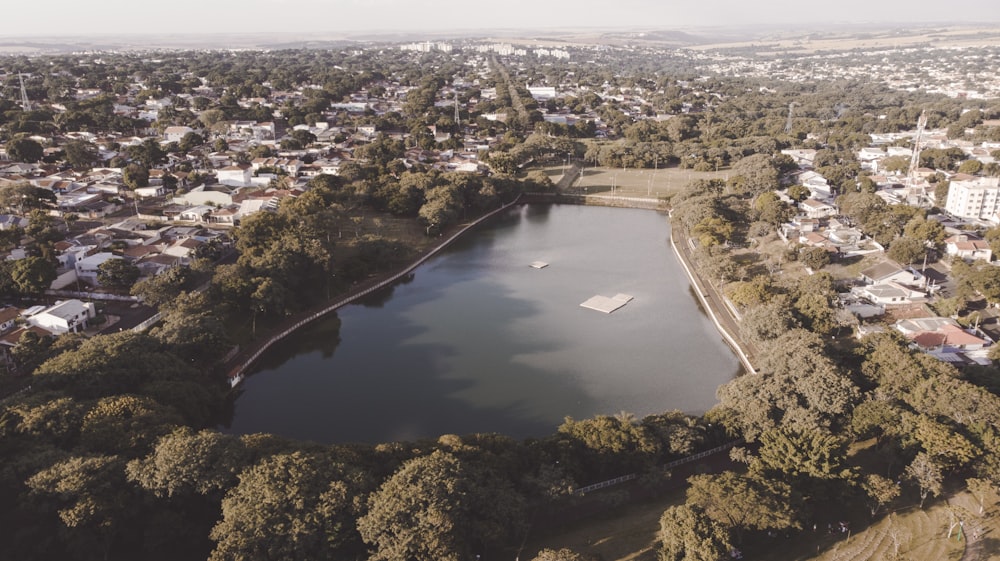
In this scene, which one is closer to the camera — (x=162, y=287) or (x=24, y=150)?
(x=162, y=287)

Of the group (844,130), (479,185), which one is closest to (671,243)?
(479,185)

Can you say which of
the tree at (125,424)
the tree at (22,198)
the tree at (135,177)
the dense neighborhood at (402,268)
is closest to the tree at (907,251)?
the dense neighborhood at (402,268)

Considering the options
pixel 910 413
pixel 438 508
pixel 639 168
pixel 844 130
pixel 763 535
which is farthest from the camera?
pixel 844 130

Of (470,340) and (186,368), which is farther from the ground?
(186,368)

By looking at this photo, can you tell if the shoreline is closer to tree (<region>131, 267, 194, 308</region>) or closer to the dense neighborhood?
the dense neighborhood

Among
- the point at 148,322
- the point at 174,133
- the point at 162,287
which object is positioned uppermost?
the point at 174,133

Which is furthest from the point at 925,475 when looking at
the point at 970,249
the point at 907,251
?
the point at 970,249

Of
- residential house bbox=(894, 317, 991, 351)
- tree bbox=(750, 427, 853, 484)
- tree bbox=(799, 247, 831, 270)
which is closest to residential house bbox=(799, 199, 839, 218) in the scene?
tree bbox=(799, 247, 831, 270)

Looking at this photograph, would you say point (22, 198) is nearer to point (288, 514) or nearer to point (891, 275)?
point (288, 514)

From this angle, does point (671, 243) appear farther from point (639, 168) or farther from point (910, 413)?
point (910, 413)
